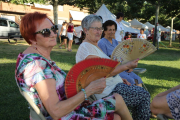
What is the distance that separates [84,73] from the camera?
62.4 inches

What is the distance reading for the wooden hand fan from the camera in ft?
8.05

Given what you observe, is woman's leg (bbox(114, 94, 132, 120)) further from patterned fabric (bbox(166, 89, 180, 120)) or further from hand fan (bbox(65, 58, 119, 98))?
patterned fabric (bbox(166, 89, 180, 120))

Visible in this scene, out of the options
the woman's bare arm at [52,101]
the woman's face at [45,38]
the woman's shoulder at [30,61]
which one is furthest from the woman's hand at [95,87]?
the woman's face at [45,38]

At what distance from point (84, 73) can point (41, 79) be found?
399 millimetres

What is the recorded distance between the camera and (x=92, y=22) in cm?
251

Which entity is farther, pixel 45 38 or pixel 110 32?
pixel 110 32

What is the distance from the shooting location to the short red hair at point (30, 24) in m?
1.55

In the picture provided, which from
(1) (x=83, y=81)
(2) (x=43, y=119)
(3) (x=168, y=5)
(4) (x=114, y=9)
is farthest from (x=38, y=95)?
(4) (x=114, y=9)

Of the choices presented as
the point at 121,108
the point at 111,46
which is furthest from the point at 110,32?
the point at 121,108

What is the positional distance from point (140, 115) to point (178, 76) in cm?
485

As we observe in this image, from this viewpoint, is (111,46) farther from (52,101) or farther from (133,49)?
(52,101)

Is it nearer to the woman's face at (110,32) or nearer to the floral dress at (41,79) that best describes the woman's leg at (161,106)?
the floral dress at (41,79)

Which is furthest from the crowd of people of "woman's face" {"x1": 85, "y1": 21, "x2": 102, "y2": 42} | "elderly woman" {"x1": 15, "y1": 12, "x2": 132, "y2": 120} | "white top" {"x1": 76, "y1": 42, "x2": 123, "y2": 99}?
"woman's face" {"x1": 85, "y1": 21, "x2": 102, "y2": 42}

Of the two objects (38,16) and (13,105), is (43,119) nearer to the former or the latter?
(38,16)
